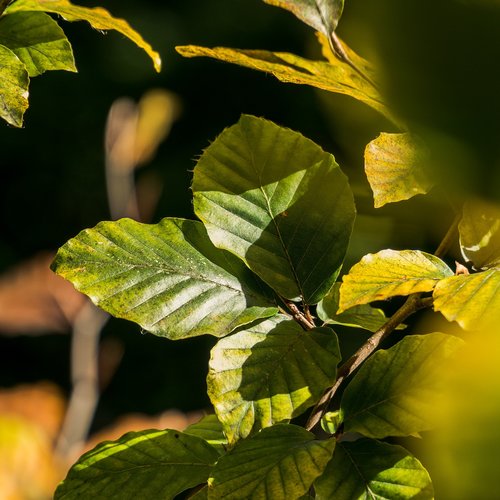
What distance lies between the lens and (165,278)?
1.49 feet

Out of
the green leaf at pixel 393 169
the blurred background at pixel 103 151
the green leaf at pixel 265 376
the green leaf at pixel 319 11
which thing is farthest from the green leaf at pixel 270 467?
the blurred background at pixel 103 151

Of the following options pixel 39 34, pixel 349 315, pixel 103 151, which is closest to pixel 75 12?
pixel 39 34

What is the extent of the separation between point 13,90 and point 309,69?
185 mm

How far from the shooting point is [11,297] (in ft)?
8.10

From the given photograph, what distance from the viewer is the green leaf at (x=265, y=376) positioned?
0.41 m

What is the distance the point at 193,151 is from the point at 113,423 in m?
1.16

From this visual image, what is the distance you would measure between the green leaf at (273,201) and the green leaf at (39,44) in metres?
0.16

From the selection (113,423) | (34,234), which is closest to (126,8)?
(34,234)

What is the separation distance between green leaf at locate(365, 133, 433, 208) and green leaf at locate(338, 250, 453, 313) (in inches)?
1.7

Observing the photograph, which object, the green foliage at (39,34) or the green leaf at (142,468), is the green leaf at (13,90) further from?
the green leaf at (142,468)

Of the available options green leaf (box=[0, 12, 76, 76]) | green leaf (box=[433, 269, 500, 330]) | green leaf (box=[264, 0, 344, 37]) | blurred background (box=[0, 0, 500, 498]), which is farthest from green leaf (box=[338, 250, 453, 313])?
blurred background (box=[0, 0, 500, 498])

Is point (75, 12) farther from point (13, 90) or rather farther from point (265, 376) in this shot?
point (265, 376)

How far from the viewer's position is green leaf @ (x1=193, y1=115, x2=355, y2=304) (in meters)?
0.45

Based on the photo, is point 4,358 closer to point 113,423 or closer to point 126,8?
point 113,423
